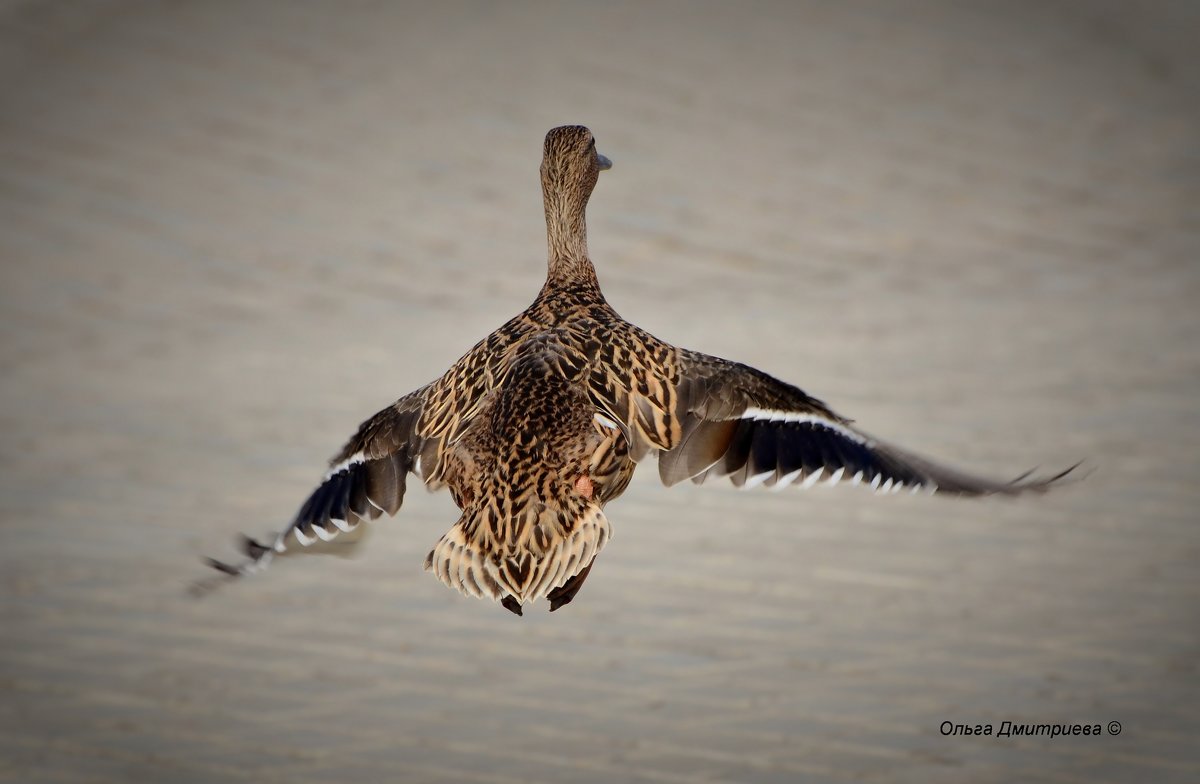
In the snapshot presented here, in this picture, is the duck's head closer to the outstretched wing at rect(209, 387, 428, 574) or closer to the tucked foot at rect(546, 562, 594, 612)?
the outstretched wing at rect(209, 387, 428, 574)

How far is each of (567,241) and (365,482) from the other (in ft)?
3.80

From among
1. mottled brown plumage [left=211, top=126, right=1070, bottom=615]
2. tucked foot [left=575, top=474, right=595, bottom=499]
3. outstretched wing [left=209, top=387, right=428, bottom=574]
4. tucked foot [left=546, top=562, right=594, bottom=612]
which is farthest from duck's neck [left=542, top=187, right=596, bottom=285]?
tucked foot [left=546, top=562, right=594, bottom=612]

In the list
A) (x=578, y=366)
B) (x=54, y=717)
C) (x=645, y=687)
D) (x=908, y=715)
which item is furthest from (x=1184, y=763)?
(x=54, y=717)

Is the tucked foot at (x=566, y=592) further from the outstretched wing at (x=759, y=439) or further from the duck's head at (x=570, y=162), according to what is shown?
the duck's head at (x=570, y=162)

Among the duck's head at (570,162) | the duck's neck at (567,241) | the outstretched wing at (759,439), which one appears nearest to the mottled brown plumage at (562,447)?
the outstretched wing at (759,439)

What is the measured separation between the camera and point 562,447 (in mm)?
5527

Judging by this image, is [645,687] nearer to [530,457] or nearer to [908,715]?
[908,715]

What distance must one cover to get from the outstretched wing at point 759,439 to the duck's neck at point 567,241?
752 mm

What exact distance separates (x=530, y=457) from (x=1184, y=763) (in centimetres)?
402

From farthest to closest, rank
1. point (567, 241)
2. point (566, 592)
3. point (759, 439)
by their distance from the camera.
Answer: point (567, 241) < point (759, 439) < point (566, 592)

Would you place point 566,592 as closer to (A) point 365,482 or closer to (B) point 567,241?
(A) point 365,482

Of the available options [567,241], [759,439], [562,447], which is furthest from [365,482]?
[759,439]

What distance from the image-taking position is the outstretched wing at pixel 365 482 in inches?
236

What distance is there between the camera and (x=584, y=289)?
641cm
